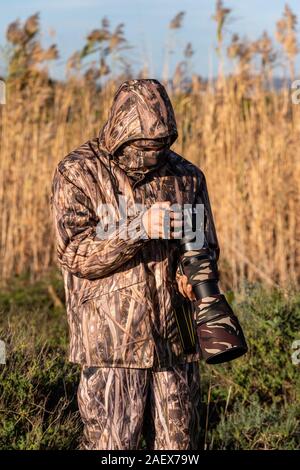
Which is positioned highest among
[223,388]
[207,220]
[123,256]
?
[207,220]

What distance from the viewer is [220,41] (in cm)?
878

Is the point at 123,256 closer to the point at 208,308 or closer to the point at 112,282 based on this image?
the point at 112,282

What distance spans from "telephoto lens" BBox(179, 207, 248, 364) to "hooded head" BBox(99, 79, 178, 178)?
0.23 meters

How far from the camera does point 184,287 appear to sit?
326 centimetres

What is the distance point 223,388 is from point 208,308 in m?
2.74

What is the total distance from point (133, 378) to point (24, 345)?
1.55 m

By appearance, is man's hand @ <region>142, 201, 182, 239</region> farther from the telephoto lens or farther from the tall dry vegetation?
the tall dry vegetation

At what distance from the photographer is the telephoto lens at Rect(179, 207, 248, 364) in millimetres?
3117

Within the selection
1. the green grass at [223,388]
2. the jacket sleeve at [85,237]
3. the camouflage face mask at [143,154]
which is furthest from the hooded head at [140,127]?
the green grass at [223,388]

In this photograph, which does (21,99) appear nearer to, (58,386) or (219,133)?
(219,133)

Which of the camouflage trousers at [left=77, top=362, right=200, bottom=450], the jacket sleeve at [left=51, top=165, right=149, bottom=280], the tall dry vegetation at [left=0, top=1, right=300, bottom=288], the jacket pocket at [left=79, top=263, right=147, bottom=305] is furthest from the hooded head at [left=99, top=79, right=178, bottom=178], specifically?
the tall dry vegetation at [left=0, top=1, right=300, bottom=288]

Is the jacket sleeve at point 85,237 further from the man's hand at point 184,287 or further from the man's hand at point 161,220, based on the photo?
the man's hand at point 184,287

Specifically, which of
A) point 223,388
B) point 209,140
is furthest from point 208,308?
point 209,140
